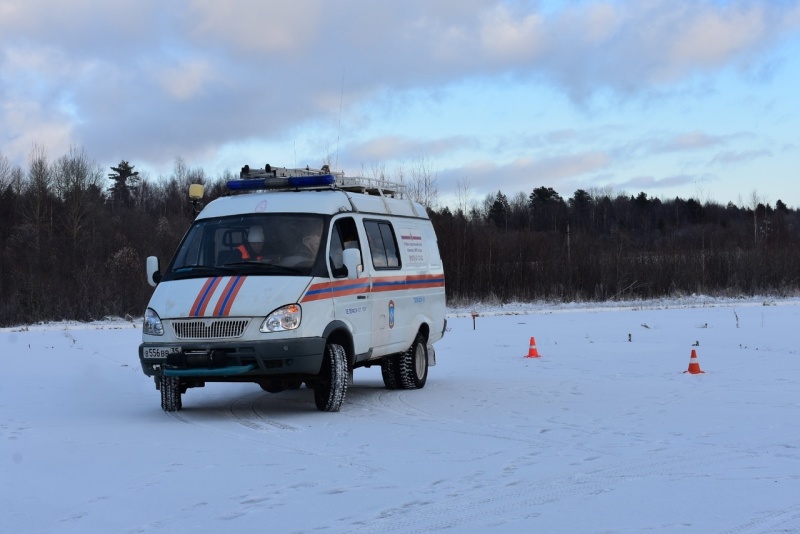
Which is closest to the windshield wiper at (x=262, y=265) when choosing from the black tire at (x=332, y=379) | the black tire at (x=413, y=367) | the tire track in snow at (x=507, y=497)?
the black tire at (x=332, y=379)

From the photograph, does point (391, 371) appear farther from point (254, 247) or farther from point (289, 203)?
point (254, 247)

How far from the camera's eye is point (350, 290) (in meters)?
11.7

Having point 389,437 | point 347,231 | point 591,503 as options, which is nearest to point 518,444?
point 389,437

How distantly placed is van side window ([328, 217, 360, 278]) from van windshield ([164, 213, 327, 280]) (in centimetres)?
21

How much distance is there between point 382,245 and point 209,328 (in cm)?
313

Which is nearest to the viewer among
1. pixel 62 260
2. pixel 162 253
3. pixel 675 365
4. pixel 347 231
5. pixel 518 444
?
pixel 518 444

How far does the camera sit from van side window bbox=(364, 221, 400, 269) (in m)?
12.7

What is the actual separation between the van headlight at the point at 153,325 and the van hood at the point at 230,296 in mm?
65

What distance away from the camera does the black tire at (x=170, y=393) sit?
37.1 ft

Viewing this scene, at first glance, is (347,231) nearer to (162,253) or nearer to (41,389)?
(41,389)

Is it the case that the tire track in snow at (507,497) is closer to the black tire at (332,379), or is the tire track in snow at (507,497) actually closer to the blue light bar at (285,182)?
the black tire at (332,379)

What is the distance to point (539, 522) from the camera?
20.1 ft

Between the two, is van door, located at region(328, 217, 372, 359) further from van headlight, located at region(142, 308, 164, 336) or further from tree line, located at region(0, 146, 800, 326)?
tree line, located at region(0, 146, 800, 326)

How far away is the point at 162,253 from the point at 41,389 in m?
41.3
